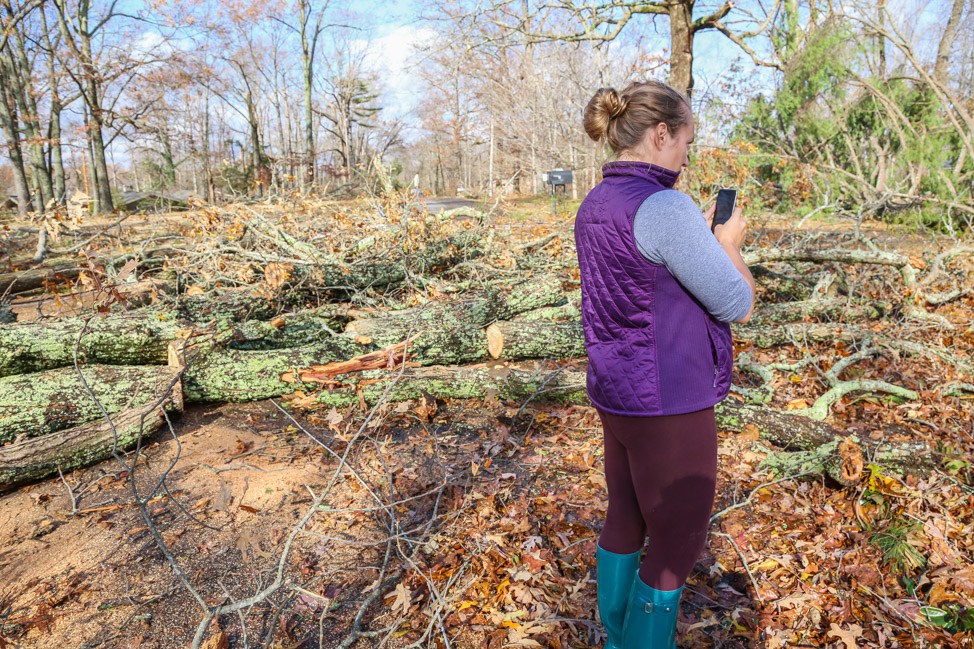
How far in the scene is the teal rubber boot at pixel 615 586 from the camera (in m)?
1.83

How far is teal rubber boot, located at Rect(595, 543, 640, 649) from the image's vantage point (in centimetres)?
183

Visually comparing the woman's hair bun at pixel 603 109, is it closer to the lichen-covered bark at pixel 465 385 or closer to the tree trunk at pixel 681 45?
the lichen-covered bark at pixel 465 385

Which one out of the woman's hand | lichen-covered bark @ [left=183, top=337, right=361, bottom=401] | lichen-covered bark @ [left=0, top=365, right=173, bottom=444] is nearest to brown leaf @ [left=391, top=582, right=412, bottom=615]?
the woman's hand

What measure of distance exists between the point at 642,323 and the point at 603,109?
2.10 feet

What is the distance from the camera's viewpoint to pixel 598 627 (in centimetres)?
226

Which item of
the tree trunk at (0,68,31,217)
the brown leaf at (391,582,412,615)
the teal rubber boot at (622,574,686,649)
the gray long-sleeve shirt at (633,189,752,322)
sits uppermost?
the tree trunk at (0,68,31,217)

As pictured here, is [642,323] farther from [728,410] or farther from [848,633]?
[728,410]

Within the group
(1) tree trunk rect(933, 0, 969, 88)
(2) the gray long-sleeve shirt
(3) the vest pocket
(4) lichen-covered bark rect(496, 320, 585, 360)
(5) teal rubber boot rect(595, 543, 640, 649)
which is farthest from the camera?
(1) tree trunk rect(933, 0, 969, 88)

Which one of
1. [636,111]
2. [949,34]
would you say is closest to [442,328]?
[636,111]

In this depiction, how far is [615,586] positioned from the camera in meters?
1.84

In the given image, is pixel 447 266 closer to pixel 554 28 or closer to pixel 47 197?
pixel 554 28

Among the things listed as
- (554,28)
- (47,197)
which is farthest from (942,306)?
(47,197)

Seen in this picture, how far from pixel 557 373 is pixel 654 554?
8.88ft

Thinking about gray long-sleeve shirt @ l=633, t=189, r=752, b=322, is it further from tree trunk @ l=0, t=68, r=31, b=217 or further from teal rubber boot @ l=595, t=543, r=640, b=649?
tree trunk @ l=0, t=68, r=31, b=217
